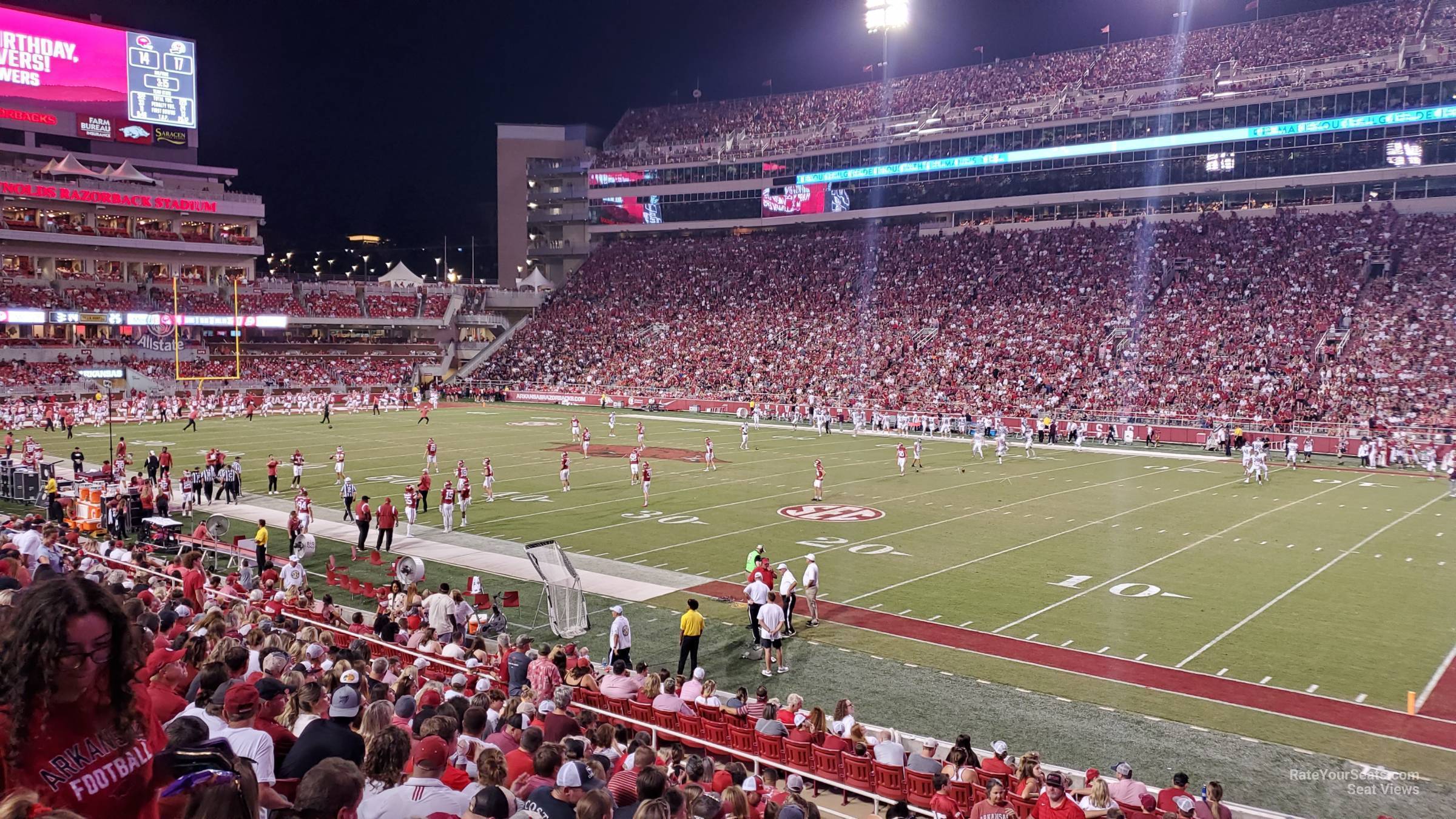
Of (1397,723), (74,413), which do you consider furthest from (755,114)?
(1397,723)

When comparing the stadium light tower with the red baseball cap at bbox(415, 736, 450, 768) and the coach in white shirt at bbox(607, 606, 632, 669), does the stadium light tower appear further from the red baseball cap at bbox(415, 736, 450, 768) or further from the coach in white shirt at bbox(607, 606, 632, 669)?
the red baseball cap at bbox(415, 736, 450, 768)

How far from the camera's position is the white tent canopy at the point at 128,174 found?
215ft

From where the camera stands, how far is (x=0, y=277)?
60.3 metres

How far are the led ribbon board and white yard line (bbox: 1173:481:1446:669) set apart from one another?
33.2m

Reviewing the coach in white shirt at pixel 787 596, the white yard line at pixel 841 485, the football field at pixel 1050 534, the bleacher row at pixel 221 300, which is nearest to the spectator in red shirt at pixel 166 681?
the coach in white shirt at pixel 787 596

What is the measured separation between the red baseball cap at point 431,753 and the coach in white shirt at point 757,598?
9.21 meters

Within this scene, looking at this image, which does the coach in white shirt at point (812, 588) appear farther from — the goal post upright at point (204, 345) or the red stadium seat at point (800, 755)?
the goal post upright at point (204, 345)

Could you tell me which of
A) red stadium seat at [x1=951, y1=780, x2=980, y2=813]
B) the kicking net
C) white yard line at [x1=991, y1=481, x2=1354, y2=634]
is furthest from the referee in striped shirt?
red stadium seat at [x1=951, y1=780, x2=980, y2=813]

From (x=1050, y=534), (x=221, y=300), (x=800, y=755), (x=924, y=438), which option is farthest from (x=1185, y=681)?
(x=221, y=300)

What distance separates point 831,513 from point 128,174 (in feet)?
209

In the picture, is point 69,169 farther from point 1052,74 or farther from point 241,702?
point 241,702

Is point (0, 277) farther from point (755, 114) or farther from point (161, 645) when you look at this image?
point (161, 645)

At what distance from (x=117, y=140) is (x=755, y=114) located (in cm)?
4778

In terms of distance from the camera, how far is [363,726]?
5.24 metres
